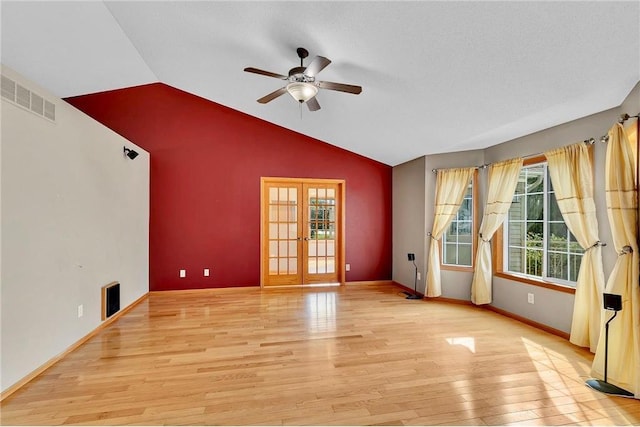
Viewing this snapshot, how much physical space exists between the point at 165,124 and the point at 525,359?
6005 mm

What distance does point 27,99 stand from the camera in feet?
7.97

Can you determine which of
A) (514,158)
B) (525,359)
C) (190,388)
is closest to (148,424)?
(190,388)

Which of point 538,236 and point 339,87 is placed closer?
point 339,87

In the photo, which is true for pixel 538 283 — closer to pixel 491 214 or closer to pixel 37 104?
pixel 491 214

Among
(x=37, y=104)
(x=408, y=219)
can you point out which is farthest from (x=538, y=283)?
(x=37, y=104)

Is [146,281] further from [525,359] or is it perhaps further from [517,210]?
[517,210]

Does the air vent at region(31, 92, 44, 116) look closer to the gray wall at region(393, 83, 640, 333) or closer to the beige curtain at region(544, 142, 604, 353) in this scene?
the gray wall at region(393, 83, 640, 333)

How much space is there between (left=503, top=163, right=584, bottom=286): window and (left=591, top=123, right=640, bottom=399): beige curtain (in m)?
1.02

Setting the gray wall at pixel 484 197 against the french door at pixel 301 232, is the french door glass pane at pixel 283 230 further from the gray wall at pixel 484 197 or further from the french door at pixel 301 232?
the gray wall at pixel 484 197

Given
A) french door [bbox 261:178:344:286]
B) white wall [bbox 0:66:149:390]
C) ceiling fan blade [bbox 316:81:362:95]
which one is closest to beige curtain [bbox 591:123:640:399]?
ceiling fan blade [bbox 316:81:362:95]

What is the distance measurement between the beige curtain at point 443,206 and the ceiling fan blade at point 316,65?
3073mm

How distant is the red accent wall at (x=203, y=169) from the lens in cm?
502

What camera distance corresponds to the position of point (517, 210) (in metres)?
4.08

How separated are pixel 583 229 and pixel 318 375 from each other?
3.08 meters
